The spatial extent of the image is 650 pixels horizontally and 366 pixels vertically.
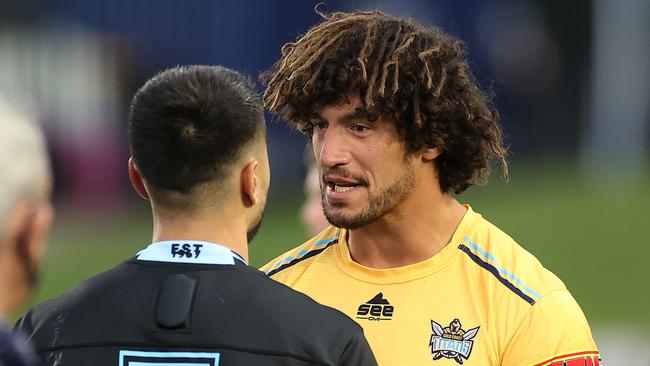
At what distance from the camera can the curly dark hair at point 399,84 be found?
4.71 metres

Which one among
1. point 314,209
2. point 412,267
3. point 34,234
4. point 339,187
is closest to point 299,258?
point 339,187

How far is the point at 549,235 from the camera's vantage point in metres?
18.9

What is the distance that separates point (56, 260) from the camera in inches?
688

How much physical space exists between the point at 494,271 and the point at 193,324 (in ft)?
4.37

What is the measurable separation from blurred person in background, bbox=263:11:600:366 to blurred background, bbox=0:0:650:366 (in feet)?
30.0

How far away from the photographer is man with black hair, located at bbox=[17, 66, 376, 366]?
3.61m

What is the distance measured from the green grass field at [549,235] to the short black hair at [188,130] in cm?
1190

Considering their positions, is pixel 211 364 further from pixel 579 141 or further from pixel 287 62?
pixel 579 141

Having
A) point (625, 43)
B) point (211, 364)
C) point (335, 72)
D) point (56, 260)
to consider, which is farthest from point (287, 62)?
point (625, 43)

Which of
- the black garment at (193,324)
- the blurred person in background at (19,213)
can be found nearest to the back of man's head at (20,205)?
the blurred person in background at (19,213)

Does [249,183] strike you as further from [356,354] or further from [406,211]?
[406,211]

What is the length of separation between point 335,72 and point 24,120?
6.24ft

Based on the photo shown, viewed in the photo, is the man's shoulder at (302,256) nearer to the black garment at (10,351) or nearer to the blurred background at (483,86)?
the black garment at (10,351)

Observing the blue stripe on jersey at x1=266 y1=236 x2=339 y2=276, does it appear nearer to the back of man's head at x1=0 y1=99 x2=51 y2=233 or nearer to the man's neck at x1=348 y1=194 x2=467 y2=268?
the man's neck at x1=348 y1=194 x2=467 y2=268
